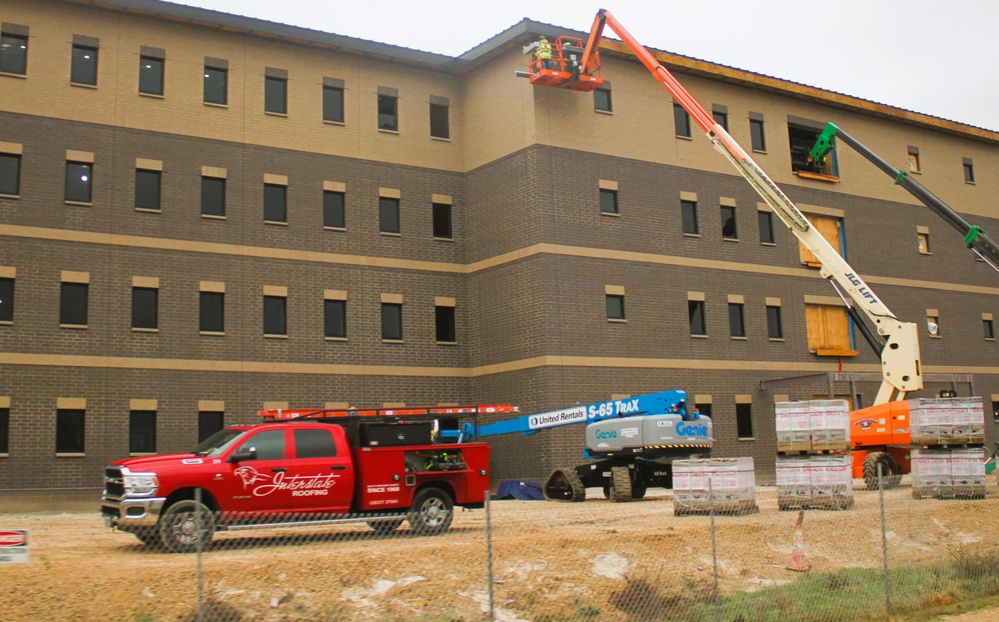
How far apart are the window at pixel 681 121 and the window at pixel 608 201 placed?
4.36 m

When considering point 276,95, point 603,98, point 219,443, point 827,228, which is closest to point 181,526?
point 219,443

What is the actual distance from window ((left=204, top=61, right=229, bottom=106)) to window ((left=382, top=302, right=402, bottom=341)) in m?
8.85

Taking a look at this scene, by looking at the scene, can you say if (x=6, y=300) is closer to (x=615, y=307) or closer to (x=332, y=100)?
(x=332, y=100)

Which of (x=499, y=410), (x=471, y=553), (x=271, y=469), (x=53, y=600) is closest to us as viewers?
(x=53, y=600)

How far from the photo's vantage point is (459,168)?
1604 inches

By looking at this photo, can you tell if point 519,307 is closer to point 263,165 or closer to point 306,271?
point 306,271

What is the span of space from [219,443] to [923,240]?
39.5m

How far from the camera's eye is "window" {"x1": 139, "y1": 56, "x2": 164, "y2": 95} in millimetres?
35094

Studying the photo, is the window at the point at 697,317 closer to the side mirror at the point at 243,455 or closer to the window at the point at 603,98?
the window at the point at 603,98

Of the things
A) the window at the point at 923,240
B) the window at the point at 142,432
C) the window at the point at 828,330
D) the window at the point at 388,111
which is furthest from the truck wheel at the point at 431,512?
the window at the point at 923,240

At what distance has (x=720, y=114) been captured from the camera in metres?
42.8

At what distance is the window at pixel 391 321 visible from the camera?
3831 centimetres

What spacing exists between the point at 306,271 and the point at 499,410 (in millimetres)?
13901

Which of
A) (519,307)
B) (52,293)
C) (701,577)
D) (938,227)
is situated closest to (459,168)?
(519,307)
